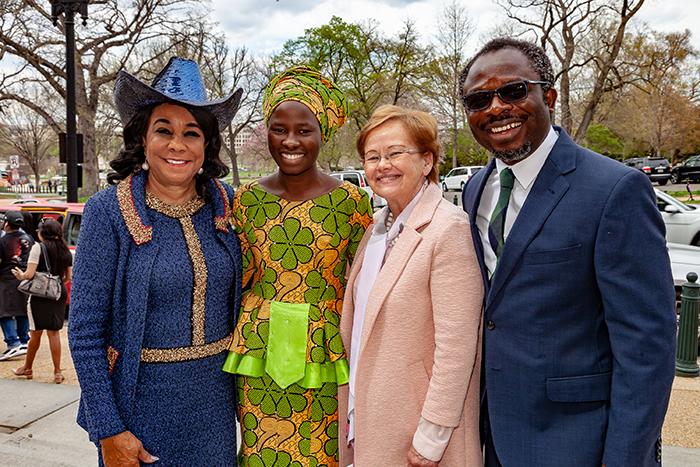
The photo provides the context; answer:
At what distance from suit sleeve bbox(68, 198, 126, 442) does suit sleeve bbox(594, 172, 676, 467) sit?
5.79 ft

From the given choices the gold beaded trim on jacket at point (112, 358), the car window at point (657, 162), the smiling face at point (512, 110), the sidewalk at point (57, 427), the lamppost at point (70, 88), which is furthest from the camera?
the car window at point (657, 162)

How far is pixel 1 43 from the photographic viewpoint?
65.6ft

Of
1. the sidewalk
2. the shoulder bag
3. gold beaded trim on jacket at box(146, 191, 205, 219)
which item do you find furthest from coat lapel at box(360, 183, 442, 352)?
the shoulder bag

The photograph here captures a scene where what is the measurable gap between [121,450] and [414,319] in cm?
124

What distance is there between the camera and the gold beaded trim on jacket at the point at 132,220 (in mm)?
2117

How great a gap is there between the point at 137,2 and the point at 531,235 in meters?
23.0

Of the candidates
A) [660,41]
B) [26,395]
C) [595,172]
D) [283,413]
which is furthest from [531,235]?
[660,41]

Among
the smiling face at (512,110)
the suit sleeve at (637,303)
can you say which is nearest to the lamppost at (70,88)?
the smiling face at (512,110)

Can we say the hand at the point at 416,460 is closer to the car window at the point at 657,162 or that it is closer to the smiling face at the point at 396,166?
the smiling face at the point at 396,166

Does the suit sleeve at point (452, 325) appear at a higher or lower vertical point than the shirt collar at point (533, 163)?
lower

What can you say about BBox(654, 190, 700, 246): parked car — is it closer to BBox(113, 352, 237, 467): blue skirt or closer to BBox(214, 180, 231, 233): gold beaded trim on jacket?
BBox(214, 180, 231, 233): gold beaded trim on jacket

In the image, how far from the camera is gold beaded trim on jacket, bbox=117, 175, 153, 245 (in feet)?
6.95

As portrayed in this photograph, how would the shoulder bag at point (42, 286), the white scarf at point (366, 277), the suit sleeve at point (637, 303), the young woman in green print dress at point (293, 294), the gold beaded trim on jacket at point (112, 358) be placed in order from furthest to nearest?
the shoulder bag at point (42, 286) → the young woman in green print dress at point (293, 294) → the white scarf at point (366, 277) → the gold beaded trim on jacket at point (112, 358) → the suit sleeve at point (637, 303)

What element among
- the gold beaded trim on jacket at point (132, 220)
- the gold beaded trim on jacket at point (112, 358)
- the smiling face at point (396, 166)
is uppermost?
the smiling face at point (396, 166)
